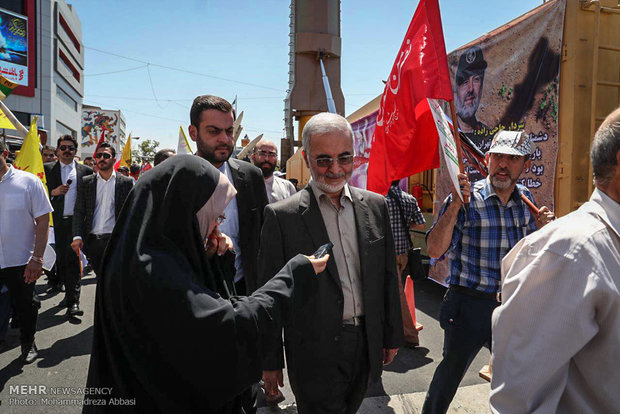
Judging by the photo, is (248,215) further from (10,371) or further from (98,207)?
(98,207)

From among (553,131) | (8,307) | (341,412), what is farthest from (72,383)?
(553,131)

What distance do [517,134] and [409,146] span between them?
701 mm

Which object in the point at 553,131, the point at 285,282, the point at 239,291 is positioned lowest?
the point at 239,291

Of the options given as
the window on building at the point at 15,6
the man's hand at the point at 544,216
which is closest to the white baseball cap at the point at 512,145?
the man's hand at the point at 544,216

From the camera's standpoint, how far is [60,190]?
5.41 meters

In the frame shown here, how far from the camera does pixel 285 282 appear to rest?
1574 mm

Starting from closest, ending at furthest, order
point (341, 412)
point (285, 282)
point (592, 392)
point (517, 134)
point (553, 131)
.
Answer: point (592, 392), point (285, 282), point (341, 412), point (517, 134), point (553, 131)

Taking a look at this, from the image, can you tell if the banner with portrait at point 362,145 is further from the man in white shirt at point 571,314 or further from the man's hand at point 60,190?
the man in white shirt at point 571,314

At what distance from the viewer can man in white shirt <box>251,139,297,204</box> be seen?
449 cm

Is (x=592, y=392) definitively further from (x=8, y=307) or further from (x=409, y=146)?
(x=8, y=307)

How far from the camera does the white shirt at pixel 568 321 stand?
1085 mm

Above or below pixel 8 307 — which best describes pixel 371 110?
above

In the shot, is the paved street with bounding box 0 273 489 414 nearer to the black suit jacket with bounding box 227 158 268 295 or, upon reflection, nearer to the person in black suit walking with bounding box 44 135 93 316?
the person in black suit walking with bounding box 44 135 93 316

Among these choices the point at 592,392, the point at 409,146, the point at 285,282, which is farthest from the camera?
the point at 409,146
